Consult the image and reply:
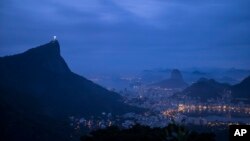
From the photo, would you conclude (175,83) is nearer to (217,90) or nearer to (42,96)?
(217,90)

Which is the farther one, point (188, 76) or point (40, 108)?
point (188, 76)

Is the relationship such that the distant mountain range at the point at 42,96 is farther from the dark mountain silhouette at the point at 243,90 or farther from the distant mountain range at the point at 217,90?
the dark mountain silhouette at the point at 243,90

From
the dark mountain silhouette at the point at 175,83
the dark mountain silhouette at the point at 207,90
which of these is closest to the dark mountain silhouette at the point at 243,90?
the dark mountain silhouette at the point at 207,90

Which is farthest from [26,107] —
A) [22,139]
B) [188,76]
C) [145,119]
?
[188,76]

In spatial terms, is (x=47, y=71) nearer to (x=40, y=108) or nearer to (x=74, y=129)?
(x=40, y=108)

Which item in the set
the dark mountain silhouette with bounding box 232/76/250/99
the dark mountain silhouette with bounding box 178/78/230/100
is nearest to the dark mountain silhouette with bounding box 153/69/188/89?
the dark mountain silhouette with bounding box 178/78/230/100

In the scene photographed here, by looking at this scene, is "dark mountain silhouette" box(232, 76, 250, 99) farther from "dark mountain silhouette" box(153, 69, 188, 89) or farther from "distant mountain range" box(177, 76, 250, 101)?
"dark mountain silhouette" box(153, 69, 188, 89)
